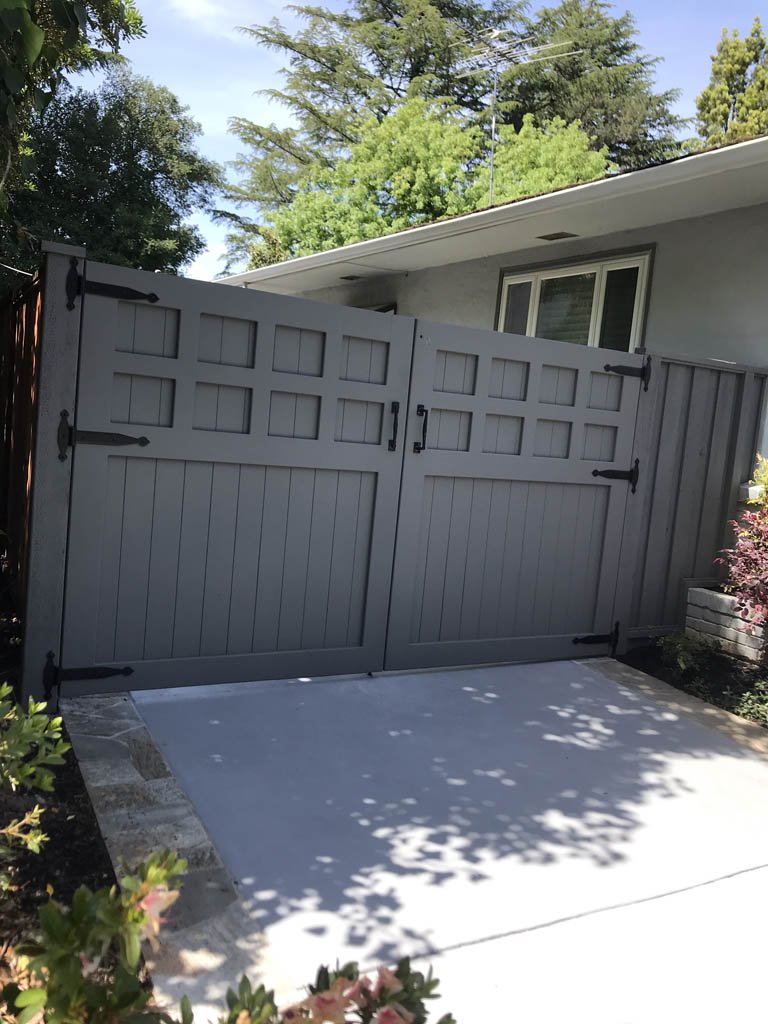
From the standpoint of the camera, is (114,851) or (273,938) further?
(114,851)

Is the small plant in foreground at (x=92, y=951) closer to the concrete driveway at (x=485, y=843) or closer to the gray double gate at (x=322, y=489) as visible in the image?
the concrete driveway at (x=485, y=843)

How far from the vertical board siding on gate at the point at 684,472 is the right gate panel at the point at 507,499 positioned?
0.20 m

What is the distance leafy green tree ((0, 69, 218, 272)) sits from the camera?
19500mm

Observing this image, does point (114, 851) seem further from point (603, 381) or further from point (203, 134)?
point (203, 134)

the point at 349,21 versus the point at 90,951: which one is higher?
the point at 349,21

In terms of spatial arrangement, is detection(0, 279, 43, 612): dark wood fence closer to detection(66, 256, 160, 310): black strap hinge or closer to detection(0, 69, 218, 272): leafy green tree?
detection(66, 256, 160, 310): black strap hinge

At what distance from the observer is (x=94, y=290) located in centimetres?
397

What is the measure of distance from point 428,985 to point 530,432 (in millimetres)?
4184

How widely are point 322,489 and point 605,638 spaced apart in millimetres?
2257

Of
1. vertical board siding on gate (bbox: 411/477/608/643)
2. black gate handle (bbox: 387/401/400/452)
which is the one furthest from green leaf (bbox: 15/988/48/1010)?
vertical board siding on gate (bbox: 411/477/608/643)

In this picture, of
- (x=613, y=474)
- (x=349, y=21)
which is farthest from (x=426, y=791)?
(x=349, y=21)

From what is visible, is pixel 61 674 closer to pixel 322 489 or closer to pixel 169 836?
pixel 169 836

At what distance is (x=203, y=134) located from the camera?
23.6 metres

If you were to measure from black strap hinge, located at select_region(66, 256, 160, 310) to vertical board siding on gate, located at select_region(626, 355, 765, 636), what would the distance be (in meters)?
3.18
